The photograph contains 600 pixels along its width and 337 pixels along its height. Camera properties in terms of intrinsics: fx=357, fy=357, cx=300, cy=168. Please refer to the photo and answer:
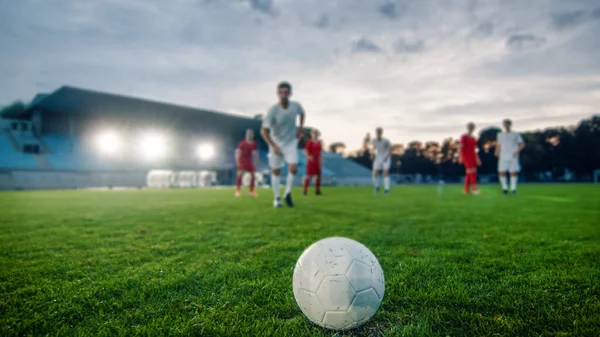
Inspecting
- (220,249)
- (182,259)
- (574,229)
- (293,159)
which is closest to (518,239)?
(574,229)

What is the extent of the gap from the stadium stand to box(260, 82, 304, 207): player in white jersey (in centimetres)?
2579

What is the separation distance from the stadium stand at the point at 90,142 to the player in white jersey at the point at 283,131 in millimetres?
25788

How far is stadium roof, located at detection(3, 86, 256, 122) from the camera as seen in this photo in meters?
29.0

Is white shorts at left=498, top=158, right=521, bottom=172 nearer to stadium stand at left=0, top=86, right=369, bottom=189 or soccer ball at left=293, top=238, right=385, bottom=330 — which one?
soccer ball at left=293, top=238, right=385, bottom=330

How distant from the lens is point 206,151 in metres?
39.6

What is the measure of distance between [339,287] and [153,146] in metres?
37.5

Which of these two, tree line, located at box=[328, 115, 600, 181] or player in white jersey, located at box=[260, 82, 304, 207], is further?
tree line, located at box=[328, 115, 600, 181]

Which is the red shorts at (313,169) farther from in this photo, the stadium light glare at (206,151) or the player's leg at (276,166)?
the stadium light glare at (206,151)

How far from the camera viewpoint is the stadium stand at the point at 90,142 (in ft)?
93.2

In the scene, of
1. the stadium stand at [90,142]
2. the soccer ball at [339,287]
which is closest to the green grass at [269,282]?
the soccer ball at [339,287]

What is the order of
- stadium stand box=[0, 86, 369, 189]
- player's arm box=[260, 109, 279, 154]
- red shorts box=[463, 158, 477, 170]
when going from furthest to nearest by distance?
stadium stand box=[0, 86, 369, 189] < red shorts box=[463, 158, 477, 170] < player's arm box=[260, 109, 279, 154]

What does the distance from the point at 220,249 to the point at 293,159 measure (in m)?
4.34

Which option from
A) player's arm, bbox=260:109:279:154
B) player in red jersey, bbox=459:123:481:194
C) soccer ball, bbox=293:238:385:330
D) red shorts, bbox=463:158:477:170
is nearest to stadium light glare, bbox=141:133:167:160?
player in red jersey, bbox=459:123:481:194

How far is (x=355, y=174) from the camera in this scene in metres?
53.0
